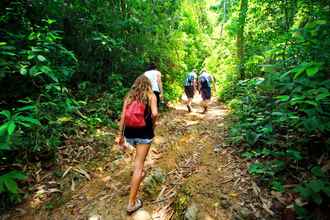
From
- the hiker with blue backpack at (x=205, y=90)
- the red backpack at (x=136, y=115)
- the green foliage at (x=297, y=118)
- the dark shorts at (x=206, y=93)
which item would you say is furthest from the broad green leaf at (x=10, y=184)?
the dark shorts at (x=206, y=93)

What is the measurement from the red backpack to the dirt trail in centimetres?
128

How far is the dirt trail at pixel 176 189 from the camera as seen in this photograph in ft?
11.6

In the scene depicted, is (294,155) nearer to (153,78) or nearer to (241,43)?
(153,78)

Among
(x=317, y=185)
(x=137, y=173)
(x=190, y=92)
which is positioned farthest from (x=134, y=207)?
(x=190, y=92)

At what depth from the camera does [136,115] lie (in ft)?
12.1

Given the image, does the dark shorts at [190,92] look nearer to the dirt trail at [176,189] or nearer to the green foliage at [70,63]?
the green foliage at [70,63]

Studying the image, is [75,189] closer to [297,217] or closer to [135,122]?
[135,122]

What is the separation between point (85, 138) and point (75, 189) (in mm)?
1645

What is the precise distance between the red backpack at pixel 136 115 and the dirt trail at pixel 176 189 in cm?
128

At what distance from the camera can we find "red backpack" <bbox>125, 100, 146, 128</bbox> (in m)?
3.70

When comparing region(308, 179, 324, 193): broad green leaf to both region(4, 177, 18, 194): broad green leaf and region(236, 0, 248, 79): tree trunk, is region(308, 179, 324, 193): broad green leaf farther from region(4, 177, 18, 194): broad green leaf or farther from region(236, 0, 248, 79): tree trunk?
region(236, 0, 248, 79): tree trunk

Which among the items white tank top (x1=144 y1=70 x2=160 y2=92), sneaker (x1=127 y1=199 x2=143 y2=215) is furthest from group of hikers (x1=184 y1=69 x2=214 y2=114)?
sneaker (x1=127 y1=199 x2=143 y2=215)

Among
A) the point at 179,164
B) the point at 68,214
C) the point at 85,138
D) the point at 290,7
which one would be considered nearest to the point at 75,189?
the point at 68,214

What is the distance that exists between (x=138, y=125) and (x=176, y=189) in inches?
54.3
